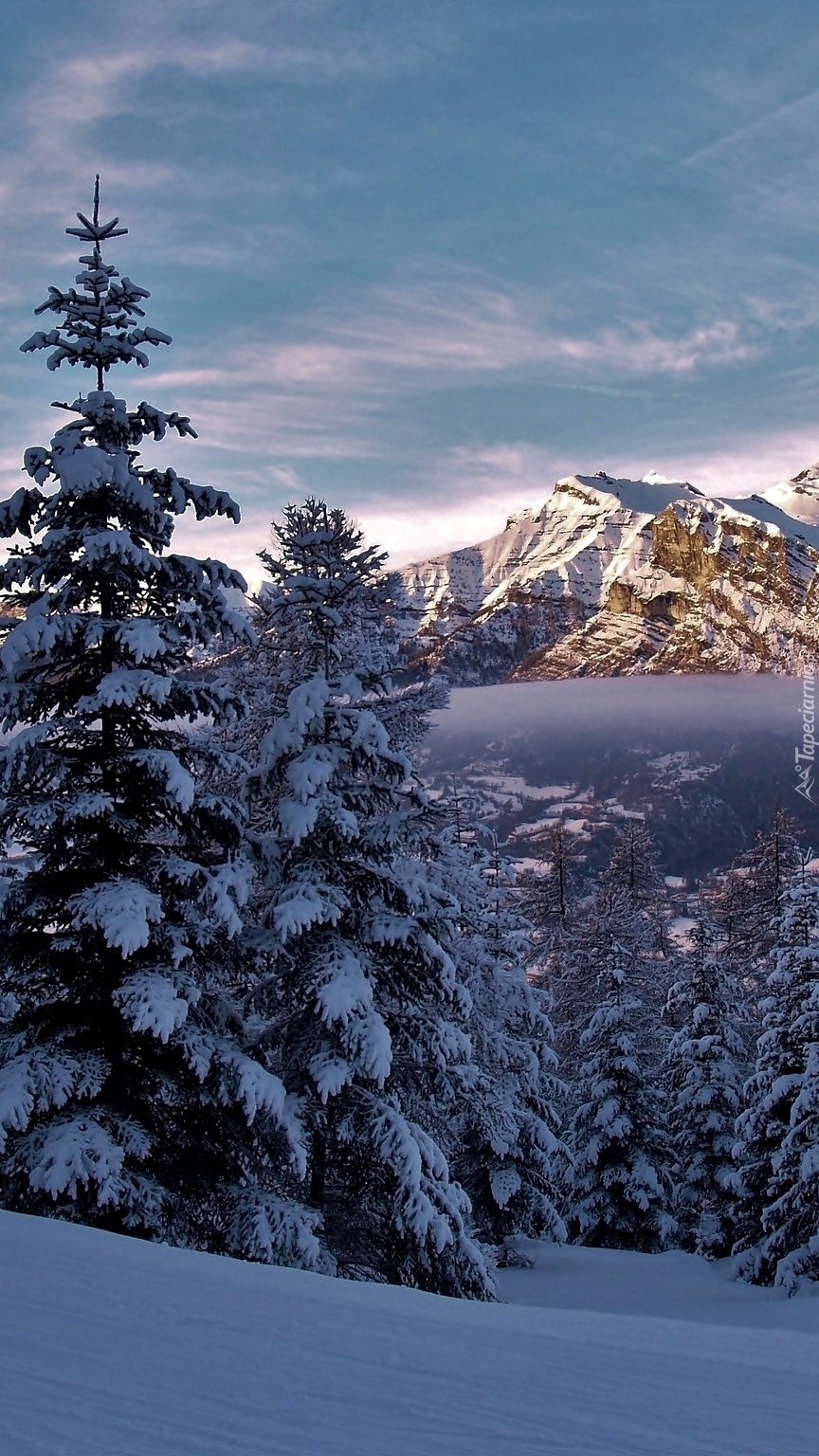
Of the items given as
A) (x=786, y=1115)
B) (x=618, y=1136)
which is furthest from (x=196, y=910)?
(x=618, y=1136)

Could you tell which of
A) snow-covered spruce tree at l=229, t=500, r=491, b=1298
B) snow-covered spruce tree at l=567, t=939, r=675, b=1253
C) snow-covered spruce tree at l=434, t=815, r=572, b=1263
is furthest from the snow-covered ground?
snow-covered spruce tree at l=567, t=939, r=675, b=1253

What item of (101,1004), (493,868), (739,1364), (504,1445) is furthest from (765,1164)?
(504,1445)

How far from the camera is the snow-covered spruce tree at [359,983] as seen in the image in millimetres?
10242

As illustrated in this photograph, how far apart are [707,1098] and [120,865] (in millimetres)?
19722

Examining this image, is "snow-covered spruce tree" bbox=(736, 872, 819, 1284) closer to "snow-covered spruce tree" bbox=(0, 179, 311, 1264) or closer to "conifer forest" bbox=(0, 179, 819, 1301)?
"conifer forest" bbox=(0, 179, 819, 1301)

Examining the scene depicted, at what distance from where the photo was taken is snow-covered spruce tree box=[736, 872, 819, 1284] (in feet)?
64.5

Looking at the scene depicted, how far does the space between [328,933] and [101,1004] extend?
Result: 94.7 inches

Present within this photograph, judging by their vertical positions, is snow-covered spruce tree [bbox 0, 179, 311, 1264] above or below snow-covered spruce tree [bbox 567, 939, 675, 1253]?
above

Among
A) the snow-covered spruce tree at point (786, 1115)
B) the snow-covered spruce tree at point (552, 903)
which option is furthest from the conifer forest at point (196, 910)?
the snow-covered spruce tree at point (552, 903)

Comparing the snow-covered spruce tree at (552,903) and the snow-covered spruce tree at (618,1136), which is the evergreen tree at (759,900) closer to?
the snow-covered spruce tree at (552,903)

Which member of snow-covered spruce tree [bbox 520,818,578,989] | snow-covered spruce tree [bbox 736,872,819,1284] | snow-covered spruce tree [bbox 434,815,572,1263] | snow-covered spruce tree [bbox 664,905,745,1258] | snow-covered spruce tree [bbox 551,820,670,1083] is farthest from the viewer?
snow-covered spruce tree [bbox 520,818,578,989]

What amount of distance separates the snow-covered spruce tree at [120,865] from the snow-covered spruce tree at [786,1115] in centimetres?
1265

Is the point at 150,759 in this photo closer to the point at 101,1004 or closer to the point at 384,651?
the point at 101,1004

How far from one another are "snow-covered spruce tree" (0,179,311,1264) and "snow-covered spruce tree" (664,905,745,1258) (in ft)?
56.6
